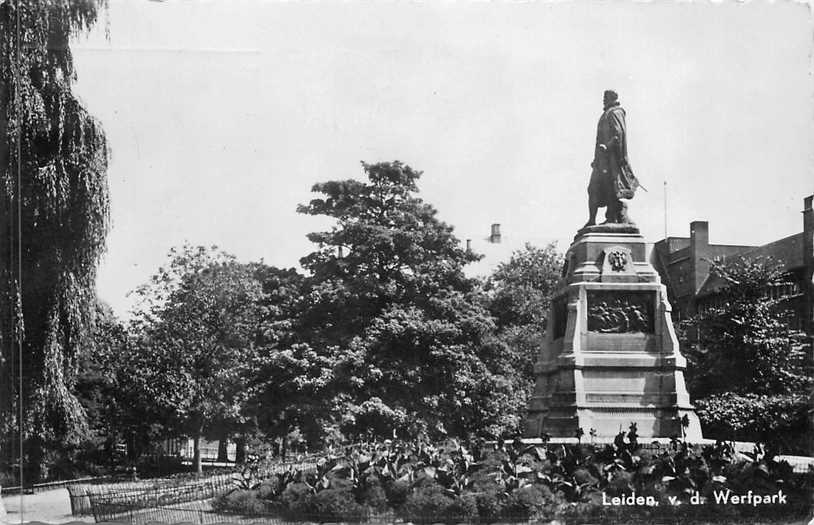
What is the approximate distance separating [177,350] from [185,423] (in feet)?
12.9

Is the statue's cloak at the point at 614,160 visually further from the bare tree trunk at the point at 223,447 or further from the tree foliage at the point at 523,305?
the bare tree trunk at the point at 223,447

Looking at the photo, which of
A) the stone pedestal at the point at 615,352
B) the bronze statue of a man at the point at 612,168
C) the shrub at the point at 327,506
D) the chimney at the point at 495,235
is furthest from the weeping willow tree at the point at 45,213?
the chimney at the point at 495,235

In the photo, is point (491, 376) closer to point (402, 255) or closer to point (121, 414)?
point (402, 255)

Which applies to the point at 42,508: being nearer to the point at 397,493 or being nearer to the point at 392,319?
the point at 397,493

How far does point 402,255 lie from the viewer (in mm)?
31859

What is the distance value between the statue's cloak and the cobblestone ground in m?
12.6

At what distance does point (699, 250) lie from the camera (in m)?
54.0

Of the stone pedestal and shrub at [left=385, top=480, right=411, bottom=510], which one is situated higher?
the stone pedestal

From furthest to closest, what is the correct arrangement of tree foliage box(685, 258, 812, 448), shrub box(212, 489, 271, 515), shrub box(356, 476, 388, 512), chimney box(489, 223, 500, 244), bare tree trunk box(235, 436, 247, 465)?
chimney box(489, 223, 500, 244), bare tree trunk box(235, 436, 247, 465), tree foliage box(685, 258, 812, 448), shrub box(212, 489, 271, 515), shrub box(356, 476, 388, 512)

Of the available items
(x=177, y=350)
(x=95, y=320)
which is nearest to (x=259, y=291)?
(x=177, y=350)

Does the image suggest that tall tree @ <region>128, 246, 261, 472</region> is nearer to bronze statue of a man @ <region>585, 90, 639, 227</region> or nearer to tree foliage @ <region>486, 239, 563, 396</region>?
tree foliage @ <region>486, 239, 563, 396</region>

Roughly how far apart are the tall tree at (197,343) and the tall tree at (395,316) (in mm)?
3769

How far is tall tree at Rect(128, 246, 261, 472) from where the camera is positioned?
33188 mm

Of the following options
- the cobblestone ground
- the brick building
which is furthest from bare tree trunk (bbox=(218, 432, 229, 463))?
the brick building
